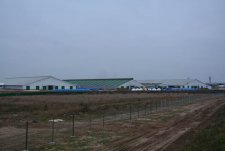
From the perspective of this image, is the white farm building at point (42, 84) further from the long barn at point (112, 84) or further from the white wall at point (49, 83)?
the long barn at point (112, 84)

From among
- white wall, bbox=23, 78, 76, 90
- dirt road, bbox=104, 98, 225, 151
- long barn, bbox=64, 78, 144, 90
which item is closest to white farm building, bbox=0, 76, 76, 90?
white wall, bbox=23, 78, 76, 90

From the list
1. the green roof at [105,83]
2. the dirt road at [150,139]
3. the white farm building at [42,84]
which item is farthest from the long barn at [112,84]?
the dirt road at [150,139]

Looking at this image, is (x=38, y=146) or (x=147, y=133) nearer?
(x=38, y=146)

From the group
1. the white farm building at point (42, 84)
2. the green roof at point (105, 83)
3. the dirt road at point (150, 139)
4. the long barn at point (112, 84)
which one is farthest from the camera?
the green roof at point (105, 83)

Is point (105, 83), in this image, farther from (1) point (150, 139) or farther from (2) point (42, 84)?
(1) point (150, 139)

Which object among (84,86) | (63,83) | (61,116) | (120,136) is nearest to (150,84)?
(84,86)

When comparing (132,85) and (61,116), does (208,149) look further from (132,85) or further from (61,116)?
(132,85)

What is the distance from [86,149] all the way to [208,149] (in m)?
5.83

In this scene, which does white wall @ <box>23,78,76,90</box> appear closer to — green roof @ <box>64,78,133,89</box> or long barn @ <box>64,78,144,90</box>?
long barn @ <box>64,78,144,90</box>

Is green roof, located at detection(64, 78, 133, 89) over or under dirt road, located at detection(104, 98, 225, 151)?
over

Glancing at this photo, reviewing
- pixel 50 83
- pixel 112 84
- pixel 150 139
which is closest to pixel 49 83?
pixel 50 83

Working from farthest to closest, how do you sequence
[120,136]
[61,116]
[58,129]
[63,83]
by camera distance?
[63,83], [61,116], [58,129], [120,136]

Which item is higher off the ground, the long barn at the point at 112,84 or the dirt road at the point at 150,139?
the long barn at the point at 112,84

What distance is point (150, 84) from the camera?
559ft
